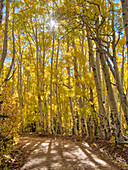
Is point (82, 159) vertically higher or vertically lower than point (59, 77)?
lower

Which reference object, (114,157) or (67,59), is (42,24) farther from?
(114,157)

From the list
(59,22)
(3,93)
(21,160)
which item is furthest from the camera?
(59,22)

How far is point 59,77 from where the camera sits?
35.3 ft

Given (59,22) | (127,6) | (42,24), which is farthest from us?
(42,24)

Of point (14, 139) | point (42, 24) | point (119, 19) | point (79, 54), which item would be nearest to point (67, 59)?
point (79, 54)

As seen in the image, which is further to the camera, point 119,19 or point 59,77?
point 59,77

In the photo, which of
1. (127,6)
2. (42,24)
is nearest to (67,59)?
(42,24)

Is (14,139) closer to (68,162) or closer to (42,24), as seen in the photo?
(68,162)

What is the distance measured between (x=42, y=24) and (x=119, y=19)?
7.94m

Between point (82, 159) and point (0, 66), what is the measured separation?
12.5 feet

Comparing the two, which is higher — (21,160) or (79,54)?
(79,54)

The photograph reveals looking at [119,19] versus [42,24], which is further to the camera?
[42,24]

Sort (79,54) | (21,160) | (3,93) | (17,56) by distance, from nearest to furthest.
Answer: (21,160) < (3,93) < (79,54) < (17,56)

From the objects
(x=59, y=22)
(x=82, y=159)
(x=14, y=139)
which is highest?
(x=59, y=22)
